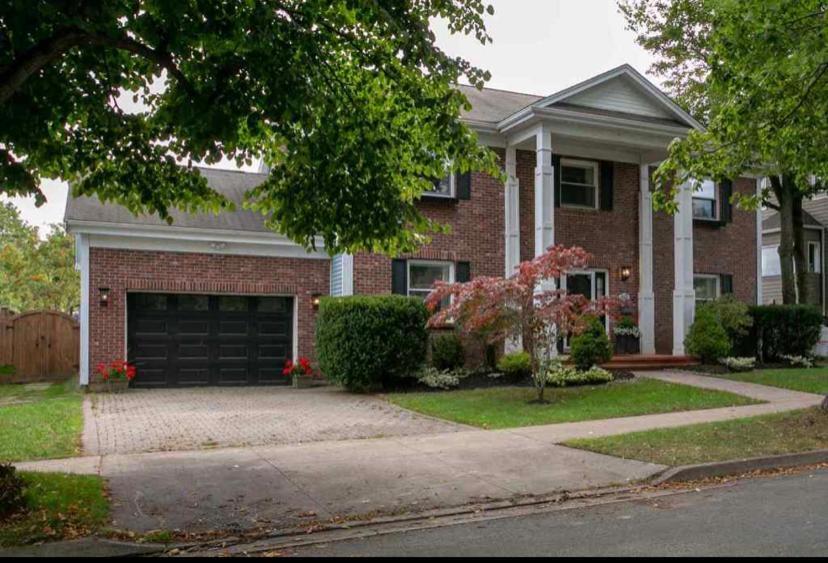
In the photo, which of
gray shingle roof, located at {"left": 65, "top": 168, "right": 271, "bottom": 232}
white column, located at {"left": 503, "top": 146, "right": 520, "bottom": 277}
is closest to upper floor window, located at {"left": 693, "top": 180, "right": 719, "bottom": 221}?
white column, located at {"left": 503, "top": 146, "right": 520, "bottom": 277}

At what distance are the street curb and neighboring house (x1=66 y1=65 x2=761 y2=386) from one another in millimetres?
8782

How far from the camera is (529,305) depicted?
13.0 m

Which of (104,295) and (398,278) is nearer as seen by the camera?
(104,295)

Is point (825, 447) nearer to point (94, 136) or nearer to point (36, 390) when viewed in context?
point (94, 136)

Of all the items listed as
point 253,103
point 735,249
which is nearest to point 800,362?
point 735,249

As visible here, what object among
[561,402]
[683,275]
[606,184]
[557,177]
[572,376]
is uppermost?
[557,177]

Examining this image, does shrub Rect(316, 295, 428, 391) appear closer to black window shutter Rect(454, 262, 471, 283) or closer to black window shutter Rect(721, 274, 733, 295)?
black window shutter Rect(454, 262, 471, 283)

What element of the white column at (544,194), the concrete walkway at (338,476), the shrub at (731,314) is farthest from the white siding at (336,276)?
the shrub at (731,314)

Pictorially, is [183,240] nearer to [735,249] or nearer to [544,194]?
[544,194]

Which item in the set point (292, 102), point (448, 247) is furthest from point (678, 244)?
point (292, 102)

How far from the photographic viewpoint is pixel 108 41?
651 cm

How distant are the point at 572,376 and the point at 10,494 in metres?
11.4

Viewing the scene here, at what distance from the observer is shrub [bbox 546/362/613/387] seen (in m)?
14.8

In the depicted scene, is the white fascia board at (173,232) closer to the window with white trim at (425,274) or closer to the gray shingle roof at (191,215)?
the gray shingle roof at (191,215)
